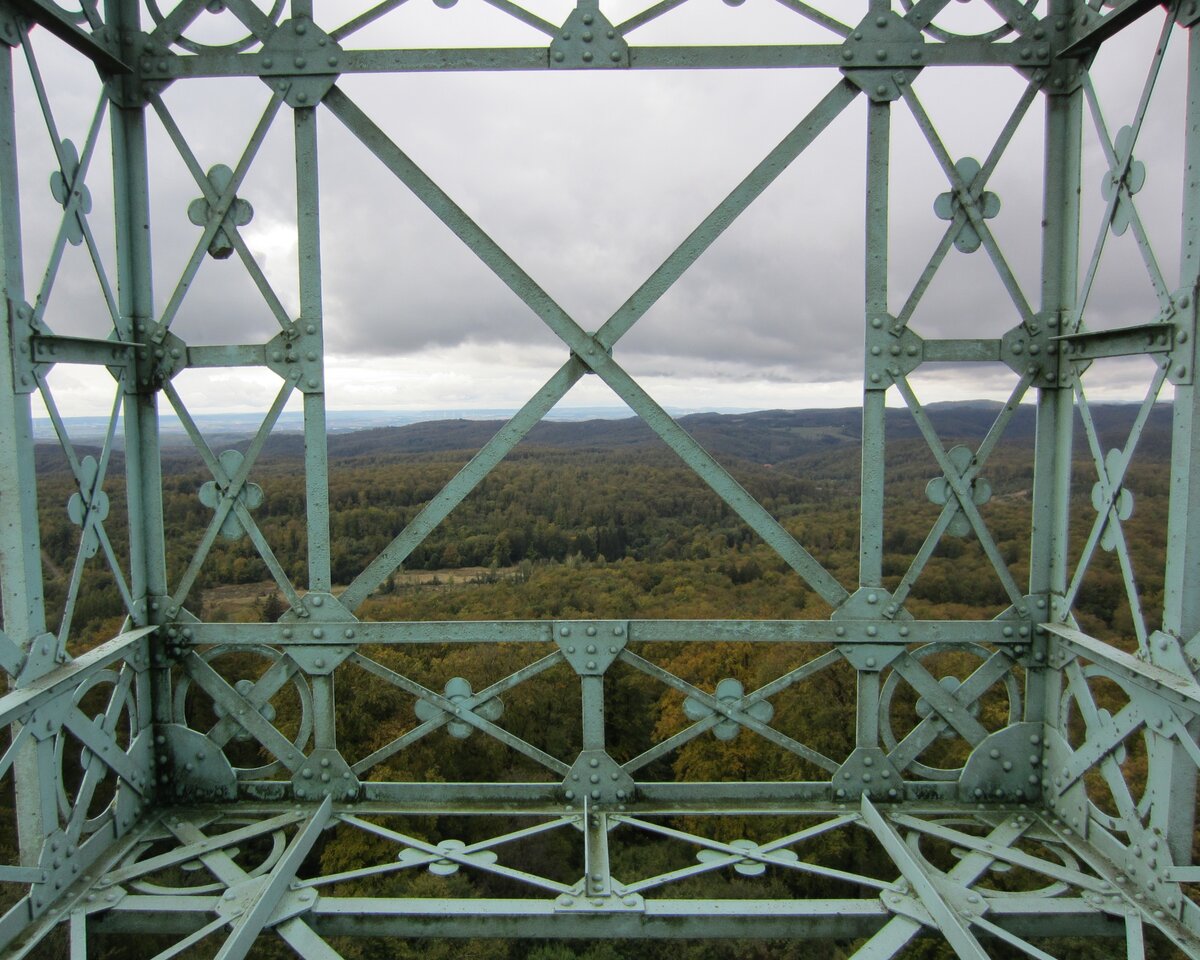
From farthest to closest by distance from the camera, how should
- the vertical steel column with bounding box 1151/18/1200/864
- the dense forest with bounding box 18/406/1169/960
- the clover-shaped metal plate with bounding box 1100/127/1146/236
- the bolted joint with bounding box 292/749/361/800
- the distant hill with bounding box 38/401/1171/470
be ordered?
the distant hill with bounding box 38/401/1171/470 < the dense forest with bounding box 18/406/1169/960 < the bolted joint with bounding box 292/749/361/800 < the clover-shaped metal plate with bounding box 1100/127/1146/236 < the vertical steel column with bounding box 1151/18/1200/864

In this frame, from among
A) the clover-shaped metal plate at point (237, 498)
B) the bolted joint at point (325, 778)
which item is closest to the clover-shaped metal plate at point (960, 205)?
the clover-shaped metal plate at point (237, 498)

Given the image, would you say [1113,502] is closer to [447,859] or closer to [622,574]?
[447,859]

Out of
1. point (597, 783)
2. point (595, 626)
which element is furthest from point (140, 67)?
point (597, 783)

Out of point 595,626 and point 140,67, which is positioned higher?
point 140,67

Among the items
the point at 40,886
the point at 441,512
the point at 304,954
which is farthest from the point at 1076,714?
the point at 40,886

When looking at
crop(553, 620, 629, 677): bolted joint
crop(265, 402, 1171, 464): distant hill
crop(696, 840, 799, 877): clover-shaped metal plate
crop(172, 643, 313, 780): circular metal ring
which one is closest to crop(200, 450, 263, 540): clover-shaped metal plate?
crop(172, 643, 313, 780): circular metal ring

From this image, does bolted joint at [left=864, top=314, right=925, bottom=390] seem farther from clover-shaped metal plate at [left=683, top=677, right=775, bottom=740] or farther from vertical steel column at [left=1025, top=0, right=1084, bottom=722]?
clover-shaped metal plate at [left=683, top=677, right=775, bottom=740]
